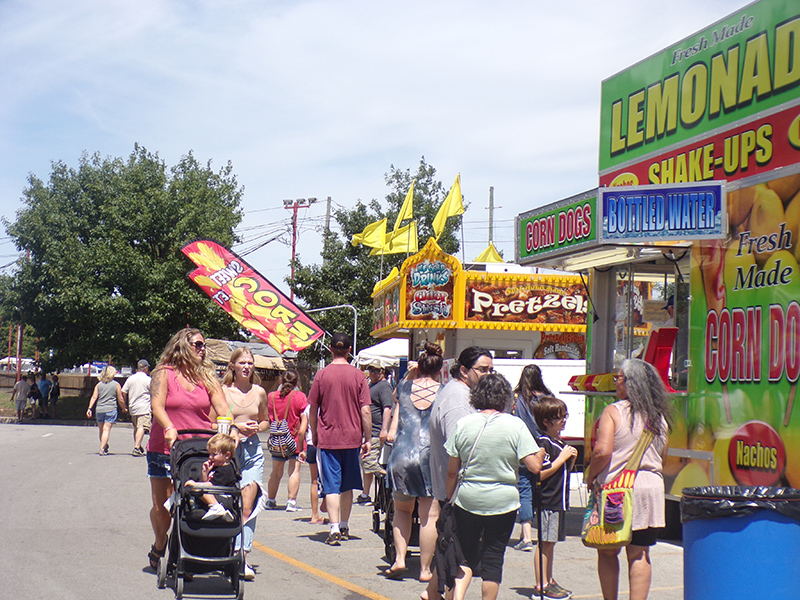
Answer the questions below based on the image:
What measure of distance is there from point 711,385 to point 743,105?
8.56 ft

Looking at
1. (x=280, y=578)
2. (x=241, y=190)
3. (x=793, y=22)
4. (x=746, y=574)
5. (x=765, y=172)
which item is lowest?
(x=280, y=578)

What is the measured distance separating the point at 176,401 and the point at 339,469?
7.50ft

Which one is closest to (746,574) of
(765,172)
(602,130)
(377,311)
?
(765,172)

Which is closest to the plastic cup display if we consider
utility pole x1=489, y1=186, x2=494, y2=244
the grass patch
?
the grass patch

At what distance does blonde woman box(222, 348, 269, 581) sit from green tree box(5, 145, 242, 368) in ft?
78.8

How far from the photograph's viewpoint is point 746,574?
456 cm

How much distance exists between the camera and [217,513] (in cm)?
596

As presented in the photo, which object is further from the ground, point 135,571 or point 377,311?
Result: point 377,311

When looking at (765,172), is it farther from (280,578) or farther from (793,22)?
(280,578)

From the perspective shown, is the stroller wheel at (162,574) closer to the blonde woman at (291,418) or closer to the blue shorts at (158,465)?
the blue shorts at (158,465)

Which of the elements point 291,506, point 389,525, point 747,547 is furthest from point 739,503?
point 291,506

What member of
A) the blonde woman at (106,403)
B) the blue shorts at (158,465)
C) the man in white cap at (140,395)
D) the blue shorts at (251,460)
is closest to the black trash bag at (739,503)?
the blue shorts at (251,460)

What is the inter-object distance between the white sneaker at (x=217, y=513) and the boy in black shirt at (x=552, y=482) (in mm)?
2335

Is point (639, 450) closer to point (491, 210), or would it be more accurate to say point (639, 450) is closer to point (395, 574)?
point (395, 574)
